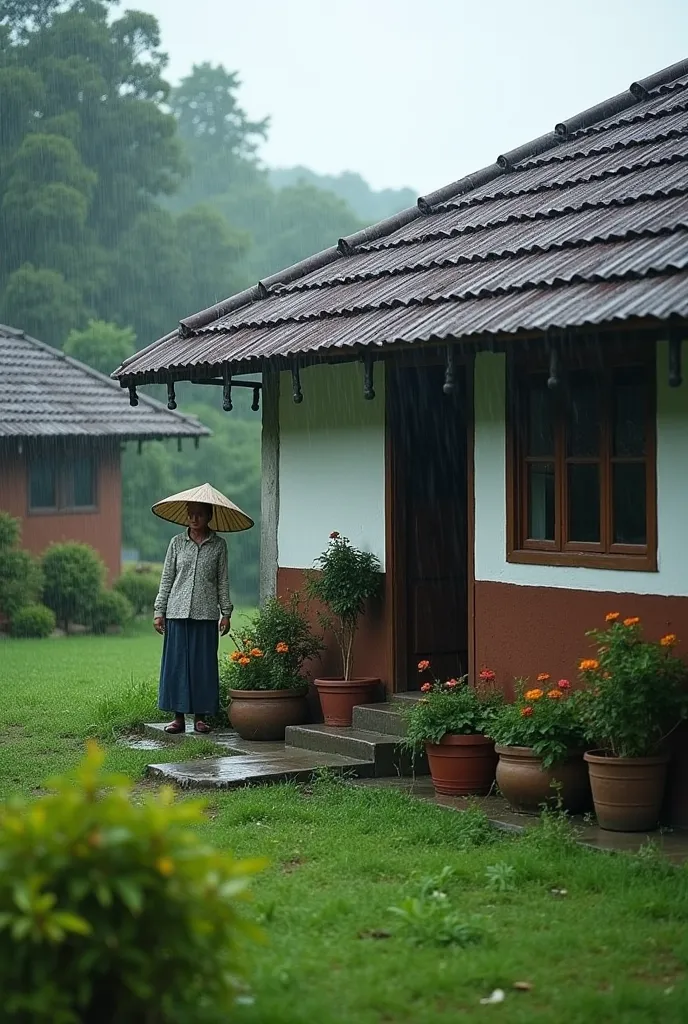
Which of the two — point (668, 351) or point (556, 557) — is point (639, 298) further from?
point (556, 557)

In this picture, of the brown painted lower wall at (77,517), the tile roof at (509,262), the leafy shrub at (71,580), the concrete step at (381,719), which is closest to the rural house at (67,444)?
the brown painted lower wall at (77,517)

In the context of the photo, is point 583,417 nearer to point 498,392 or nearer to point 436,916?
point 498,392

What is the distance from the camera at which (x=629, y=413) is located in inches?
350

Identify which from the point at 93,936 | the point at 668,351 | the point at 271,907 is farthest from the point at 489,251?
the point at 93,936

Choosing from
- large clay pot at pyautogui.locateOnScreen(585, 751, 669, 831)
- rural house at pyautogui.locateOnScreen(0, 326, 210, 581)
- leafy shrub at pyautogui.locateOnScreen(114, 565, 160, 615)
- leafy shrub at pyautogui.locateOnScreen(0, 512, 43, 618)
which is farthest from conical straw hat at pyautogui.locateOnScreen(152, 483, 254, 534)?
leafy shrub at pyautogui.locateOnScreen(114, 565, 160, 615)

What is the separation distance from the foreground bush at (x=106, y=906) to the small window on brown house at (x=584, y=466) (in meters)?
4.77

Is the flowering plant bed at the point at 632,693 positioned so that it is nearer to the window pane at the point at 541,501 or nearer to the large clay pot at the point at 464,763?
the large clay pot at the point at 464,763

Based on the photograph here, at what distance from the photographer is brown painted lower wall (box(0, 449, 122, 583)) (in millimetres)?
24344

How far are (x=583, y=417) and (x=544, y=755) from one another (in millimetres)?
2178

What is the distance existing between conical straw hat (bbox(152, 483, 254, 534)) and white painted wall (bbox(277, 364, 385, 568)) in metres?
0.39

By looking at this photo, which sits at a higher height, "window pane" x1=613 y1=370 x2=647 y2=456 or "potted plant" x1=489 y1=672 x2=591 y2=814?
"window pane" x1=613 y1=370 x2=647 y2=456

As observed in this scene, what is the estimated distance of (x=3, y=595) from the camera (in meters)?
22.8

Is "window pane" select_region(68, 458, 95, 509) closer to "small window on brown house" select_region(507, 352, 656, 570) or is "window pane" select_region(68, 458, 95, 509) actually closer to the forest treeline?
the forest treeline

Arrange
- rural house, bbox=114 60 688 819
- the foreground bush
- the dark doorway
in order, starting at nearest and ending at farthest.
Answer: the foreground bush, rural house, bbox=114 60 688 819, the dark doorway
